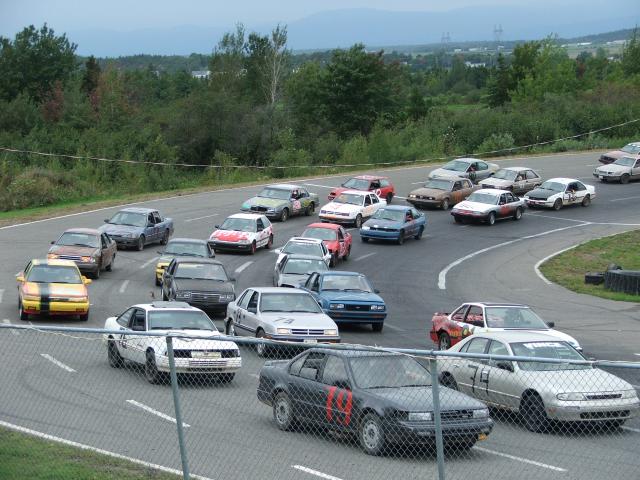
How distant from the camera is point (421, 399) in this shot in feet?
35.3

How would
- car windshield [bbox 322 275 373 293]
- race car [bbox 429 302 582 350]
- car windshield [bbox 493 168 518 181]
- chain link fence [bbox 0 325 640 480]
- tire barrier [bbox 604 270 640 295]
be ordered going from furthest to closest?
car windshield [bbox 493 168 518 181]
tire barrier [bbox 604 270 640 295]
car windshield [bbox 322 275 373 293]
race car [bbox 429 302 582 350]
chain link fence [bbox 0 325 640 480]

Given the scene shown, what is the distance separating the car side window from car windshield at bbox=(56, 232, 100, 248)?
2381 centimetres

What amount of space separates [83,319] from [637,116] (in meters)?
68.6

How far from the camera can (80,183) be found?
60562 mm

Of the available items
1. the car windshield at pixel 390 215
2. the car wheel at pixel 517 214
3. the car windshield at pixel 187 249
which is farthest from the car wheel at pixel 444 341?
the car wheel at pixel 517 214

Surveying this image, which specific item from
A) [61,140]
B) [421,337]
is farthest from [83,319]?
[61,140]

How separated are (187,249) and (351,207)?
1451 centimetres

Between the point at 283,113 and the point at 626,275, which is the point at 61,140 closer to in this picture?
the point at 283,113

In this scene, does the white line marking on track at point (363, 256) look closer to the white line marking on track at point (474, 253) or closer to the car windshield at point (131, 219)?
the white line marking on track at point (474, 253)

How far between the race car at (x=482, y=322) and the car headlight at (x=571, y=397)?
13266 mm

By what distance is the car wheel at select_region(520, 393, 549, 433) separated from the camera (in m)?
9.55

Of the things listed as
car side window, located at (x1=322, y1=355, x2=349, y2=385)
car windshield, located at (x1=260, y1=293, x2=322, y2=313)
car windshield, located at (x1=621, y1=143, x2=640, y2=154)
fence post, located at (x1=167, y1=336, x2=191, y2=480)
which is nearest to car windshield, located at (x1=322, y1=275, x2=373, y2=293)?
car windshield, located at (x1=260, y1=293, x2=322, y2=313)

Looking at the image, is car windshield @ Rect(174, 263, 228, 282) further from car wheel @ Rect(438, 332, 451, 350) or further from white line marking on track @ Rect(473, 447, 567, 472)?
white line marking on track @ Rect(473, 447, 567, 472)

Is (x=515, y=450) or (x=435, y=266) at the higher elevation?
(x=515, y=450)
